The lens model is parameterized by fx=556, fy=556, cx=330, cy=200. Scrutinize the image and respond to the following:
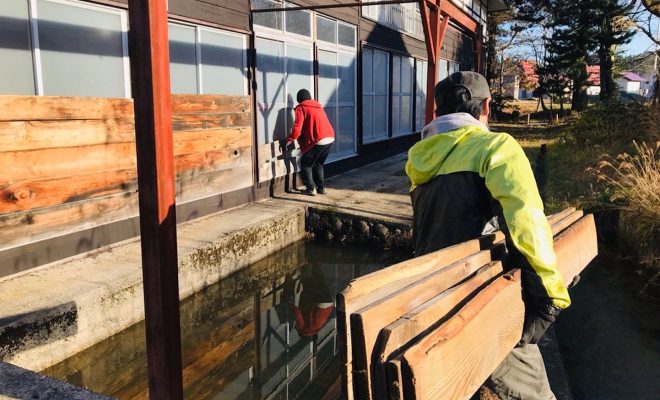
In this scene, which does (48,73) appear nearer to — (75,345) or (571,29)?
(75,345)

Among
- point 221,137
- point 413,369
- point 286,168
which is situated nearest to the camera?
point 413,369

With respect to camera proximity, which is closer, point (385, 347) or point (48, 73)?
point (385, 347)

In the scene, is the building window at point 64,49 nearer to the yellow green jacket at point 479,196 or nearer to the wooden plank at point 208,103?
the wooden plank at point 208,103

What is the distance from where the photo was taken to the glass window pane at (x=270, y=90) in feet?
26.8

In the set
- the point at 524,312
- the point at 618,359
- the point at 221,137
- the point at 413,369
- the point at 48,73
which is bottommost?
the point at 618,359

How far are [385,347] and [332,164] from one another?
9179mm

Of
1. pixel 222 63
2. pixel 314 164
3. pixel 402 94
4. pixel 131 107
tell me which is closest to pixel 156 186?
A: pixel 131 107

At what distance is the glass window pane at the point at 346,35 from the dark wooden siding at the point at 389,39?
44 centimetres

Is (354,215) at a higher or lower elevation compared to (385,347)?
lower

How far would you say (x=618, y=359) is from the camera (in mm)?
4121

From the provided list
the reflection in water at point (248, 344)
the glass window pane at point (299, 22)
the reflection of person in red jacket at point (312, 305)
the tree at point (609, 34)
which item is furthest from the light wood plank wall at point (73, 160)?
the tree at point (609, 34)

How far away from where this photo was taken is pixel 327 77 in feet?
33.9

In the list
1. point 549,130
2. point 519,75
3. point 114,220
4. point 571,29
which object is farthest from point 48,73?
point 519,75

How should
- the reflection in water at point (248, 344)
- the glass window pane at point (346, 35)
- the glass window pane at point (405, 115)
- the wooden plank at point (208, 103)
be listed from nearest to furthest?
1. the reflection in water at point (248, 344)
2. the wooden plank at point (208, 103)
3. the glass window pane at point (346, 35)
4. the glass window pane at point (405, 115)
